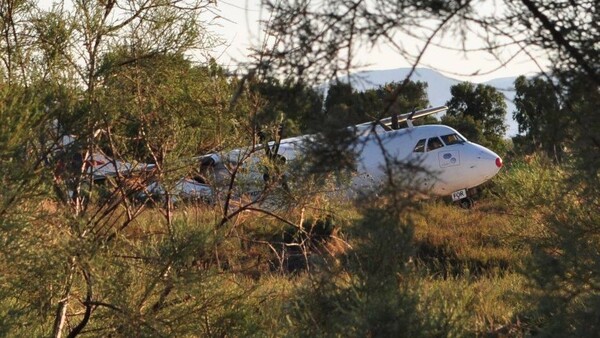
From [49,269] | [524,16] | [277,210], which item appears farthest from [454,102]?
[524,16]

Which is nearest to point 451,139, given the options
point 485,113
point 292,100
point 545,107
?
point 485,113

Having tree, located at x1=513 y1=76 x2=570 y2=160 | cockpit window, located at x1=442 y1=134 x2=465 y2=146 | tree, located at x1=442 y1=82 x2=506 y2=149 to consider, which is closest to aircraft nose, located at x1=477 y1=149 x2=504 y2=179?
cockpit window, located at x1=442 y1=134 x2=465 y2=146

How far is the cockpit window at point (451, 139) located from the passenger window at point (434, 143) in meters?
0.16

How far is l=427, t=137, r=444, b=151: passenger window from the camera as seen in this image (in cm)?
2125

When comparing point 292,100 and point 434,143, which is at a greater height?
point 292,100

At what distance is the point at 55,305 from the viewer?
6.94m

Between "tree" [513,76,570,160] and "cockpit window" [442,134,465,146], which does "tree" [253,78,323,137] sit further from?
"cockpit window" [442,134,465,146]

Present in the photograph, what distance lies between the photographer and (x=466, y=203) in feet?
67.1

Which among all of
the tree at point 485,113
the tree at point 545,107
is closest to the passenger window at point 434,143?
the tree at point 485,113

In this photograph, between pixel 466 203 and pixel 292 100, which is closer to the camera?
pixel 292 100

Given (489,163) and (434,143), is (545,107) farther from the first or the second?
(434,143)

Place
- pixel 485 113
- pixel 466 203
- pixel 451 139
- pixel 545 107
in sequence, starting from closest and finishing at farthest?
pixel 545 107
pixel 466 203
pixel 451 139
pixel 485 113

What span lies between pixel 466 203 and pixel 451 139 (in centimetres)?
175

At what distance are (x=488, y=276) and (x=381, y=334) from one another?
7842 mm
